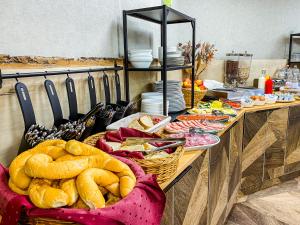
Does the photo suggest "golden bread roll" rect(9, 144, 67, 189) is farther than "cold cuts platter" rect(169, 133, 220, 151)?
No

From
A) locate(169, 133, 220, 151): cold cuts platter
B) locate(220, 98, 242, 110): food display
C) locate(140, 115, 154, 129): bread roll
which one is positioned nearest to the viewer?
locate(169, 133, 220, 151): cold cuts platter

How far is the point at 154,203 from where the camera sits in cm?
72

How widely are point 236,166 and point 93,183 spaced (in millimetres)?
1616

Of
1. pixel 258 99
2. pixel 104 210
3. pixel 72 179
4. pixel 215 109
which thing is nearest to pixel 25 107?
pixel 72 179

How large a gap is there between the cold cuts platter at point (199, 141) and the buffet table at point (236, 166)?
0.03 meters

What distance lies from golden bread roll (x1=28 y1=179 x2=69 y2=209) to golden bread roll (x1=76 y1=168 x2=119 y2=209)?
0.13 feet

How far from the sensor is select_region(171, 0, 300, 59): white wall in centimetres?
291

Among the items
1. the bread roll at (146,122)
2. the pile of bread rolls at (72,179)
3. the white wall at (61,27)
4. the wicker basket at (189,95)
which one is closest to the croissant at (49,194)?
the pile of bread rolls at (72,179)

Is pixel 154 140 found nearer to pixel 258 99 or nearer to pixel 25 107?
pixel 25 107

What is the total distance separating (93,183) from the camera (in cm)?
63

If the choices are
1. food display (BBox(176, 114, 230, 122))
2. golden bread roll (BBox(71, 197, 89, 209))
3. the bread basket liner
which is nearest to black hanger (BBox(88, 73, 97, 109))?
food display (BBox(176, 114, 230, 122))

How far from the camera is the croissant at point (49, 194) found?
1.91 ft

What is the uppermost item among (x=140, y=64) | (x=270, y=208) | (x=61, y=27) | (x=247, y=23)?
(x=247, y=23)

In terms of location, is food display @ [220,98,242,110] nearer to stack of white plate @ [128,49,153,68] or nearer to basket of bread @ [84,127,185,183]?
stack of white plate @ [128,49,153,68]
